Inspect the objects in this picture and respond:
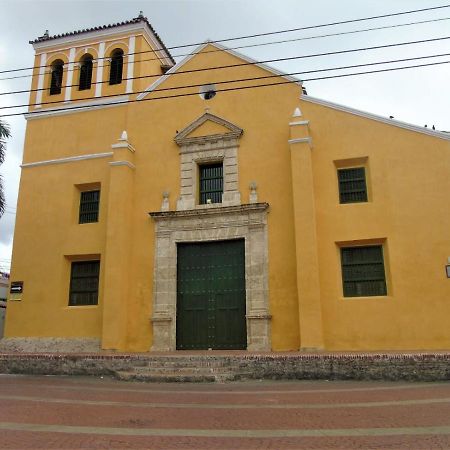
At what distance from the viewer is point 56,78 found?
17.8 meters

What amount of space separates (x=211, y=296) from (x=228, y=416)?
24.3ft

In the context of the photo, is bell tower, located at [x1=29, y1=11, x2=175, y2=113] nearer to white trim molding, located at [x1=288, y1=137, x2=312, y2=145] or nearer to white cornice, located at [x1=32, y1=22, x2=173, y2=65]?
white cornice, located at [x1=32, y1=22, x2=173, y2=65]

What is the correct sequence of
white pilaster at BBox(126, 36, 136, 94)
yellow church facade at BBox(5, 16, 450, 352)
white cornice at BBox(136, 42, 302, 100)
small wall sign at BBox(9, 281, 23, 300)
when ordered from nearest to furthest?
yellow church facade at BBox(5, 16, 450, 352) → white cornice at BBox(136, 42, 302, 100) → small wall sign at BBox(9, 281, 23, 300) → white pilaster at BBox(126, 36, 136, 94)

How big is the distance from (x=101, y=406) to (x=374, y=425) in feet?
12.9

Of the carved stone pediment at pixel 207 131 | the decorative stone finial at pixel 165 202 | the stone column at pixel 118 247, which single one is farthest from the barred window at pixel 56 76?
the decorative stone finial at pixel 165 202

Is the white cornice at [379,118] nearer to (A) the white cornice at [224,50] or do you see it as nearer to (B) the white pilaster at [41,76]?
(A) the white cornice at [224,50]

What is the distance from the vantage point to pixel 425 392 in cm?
795

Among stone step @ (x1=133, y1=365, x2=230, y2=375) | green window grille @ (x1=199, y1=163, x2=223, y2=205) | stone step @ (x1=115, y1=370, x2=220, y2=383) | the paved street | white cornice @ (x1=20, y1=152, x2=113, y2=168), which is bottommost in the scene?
the paved street

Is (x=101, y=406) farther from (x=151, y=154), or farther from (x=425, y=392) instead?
(x=151, y=154)

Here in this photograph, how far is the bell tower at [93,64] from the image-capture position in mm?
16828

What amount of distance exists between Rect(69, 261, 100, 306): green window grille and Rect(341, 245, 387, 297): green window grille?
7.48 meters

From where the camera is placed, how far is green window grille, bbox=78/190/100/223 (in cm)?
1545

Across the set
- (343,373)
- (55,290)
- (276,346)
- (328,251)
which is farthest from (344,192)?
(55,290)

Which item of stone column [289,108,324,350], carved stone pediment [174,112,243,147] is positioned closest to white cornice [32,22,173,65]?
carved stone pediment [174,112,243,147]
